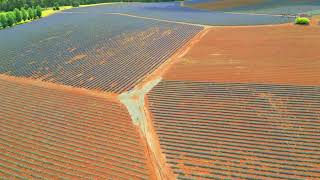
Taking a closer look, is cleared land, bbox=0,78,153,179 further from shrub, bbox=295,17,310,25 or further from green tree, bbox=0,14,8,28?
green tree, bbox=0,14,8,28

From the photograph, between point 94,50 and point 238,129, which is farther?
point 94,50

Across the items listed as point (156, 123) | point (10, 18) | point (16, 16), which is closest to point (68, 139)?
point (156, 123)

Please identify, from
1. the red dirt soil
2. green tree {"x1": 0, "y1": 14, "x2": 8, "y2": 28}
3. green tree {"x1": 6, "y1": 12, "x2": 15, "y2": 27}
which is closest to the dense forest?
green tree {"x1": 6, "y1": 12, "x2": 15, "y2": 27}

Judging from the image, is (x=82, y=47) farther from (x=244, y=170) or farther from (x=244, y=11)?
(x=244, y=11)

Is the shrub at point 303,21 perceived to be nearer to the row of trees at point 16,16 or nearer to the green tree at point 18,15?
the row of trees at point 16,16

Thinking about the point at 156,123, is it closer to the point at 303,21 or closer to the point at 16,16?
the point at 303,21

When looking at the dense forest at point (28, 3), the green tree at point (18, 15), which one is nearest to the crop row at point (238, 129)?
the green tree at point (18, 15)

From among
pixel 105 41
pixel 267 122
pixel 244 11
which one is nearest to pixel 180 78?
pixel 267 122
